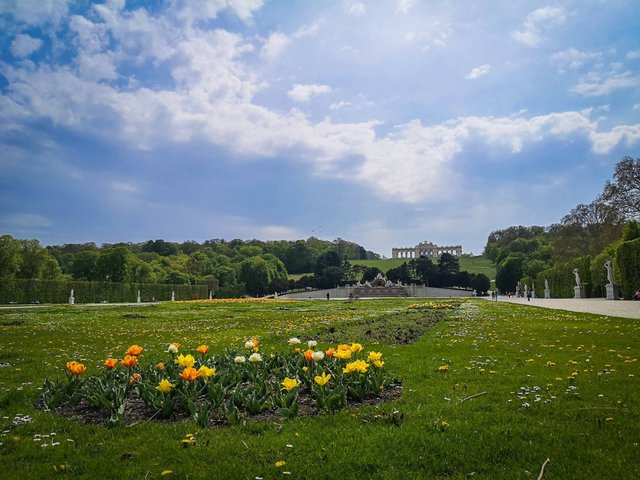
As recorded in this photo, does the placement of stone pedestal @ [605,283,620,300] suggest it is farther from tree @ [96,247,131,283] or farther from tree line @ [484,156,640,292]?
tree @ [96,247,131,283]

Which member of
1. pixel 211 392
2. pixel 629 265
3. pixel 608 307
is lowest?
pixel 608 307

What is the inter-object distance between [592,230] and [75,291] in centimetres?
6779

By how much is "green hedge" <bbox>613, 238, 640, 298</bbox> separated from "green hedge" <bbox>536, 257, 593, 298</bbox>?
13158mm

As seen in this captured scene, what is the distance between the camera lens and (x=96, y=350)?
10.5m

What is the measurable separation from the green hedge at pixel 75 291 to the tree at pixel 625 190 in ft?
191

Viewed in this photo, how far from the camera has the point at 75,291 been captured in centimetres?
5247

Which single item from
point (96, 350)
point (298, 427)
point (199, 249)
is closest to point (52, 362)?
point (96, 350)

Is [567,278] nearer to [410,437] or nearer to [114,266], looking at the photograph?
[410,437]

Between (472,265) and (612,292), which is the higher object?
(472,265)

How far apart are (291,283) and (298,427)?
104933 millimetres

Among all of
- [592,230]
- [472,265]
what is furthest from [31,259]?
[472,265]

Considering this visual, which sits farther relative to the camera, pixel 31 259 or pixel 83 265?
pixel 83 265

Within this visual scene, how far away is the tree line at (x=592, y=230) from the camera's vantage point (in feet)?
135

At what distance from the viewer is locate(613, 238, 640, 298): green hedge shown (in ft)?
109
